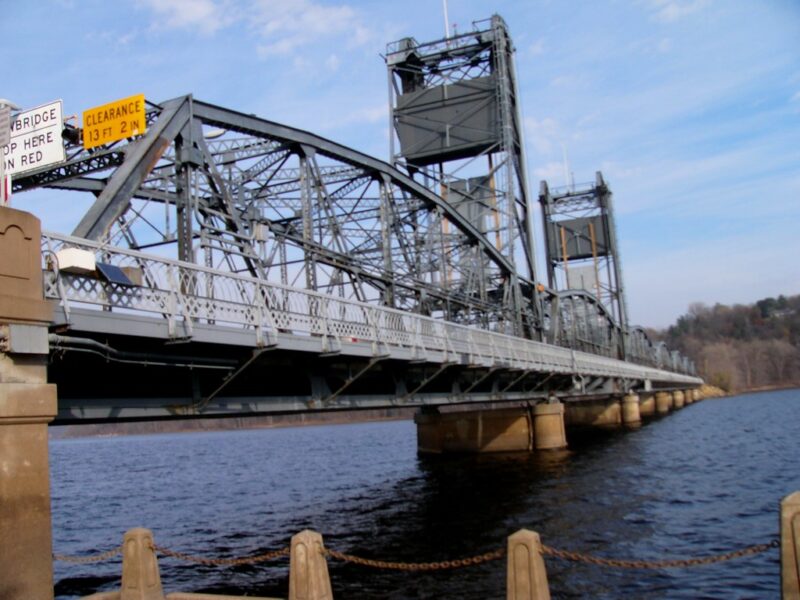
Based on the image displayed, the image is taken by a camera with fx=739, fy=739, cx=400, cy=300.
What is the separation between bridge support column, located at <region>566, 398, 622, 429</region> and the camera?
75750 mm

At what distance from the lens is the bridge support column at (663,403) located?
354 feet

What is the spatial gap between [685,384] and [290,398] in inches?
4590

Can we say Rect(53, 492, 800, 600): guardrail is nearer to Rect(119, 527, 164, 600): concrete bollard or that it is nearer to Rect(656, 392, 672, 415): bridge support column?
Rect(119, 527, 164, 600): concrete bollard

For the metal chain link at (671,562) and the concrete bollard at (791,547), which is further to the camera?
the metal chain link at (671,562)

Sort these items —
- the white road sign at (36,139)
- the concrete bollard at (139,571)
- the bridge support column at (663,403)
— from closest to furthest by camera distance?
1. the concrete bollard at (139,571)
2. the white road sign at (36,139)
3. the bridge support column at (663,403)

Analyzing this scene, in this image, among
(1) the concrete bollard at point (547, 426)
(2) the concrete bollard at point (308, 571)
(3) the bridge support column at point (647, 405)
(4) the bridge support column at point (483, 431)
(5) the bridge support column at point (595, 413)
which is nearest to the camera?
(2) the concrete bollard at point (308, 571)

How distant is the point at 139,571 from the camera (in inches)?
415

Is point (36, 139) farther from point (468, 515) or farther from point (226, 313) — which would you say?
point (468, 515)

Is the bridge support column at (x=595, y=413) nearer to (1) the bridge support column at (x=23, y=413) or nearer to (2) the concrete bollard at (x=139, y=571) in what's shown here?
(2) the concrete bollard at (x=139, y=571)

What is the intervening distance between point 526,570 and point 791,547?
2724 millimetres

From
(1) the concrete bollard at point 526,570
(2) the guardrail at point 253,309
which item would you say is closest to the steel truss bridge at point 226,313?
(2) the guardrail at point 253,309

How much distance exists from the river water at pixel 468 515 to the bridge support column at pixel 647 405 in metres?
51.4

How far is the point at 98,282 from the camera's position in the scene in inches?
503

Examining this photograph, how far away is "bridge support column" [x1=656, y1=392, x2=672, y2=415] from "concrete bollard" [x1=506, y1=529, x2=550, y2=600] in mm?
101233
